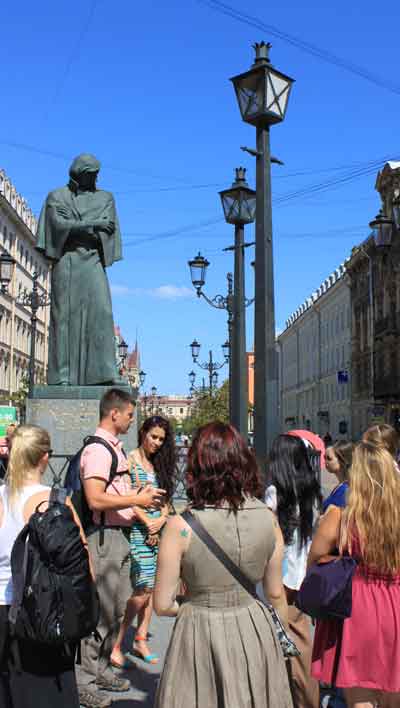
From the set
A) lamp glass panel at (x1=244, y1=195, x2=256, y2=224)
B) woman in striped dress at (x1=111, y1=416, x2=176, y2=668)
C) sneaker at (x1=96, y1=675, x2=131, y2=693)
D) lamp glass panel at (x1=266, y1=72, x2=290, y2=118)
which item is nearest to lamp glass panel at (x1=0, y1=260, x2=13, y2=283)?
lamp glass panel at (x1=244, y1=195, x2=256, y2=224)

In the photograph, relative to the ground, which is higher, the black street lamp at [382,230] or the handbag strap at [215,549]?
the black street lamp at [382,230]

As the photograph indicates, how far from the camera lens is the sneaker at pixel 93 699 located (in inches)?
180

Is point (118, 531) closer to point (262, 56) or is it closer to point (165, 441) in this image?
point (165, 441)

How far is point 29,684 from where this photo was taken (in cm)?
Result: 354

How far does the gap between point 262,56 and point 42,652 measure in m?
6.60

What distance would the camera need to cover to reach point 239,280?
13.4m

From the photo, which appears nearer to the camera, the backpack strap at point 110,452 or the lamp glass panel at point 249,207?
the backpack strap at point 110,452

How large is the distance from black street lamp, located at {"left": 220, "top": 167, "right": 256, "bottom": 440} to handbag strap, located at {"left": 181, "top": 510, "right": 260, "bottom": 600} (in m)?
9.41

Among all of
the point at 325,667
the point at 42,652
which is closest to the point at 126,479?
the point at 42,652

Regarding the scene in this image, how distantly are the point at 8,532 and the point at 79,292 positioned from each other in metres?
5.00

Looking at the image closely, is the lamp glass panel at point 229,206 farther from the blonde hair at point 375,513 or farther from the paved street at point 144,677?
the blonde hair at point 375,513

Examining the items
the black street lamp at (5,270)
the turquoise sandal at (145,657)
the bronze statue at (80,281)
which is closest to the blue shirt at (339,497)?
the turquoise sandal at (145,657)

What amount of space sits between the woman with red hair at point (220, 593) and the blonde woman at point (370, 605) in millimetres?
541

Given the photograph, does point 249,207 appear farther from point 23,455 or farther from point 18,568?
point 18,568
